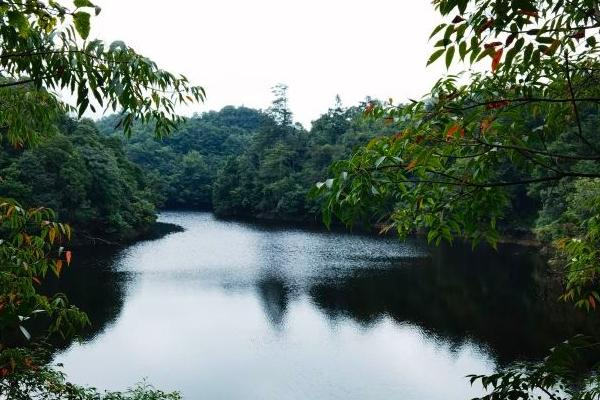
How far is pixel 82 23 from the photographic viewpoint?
1.71 metres

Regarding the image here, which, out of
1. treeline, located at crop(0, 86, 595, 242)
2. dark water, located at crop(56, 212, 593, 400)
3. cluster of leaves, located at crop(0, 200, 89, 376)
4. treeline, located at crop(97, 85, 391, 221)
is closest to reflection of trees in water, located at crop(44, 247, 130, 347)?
dark water, located at crop(56, 212, 593, 400)

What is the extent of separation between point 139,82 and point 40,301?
117 cm

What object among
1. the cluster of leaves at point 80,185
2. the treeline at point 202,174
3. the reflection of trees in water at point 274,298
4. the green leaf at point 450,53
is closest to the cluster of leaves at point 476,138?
the green leaf at point 450,53

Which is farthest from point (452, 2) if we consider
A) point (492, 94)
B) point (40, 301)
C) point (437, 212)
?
point (40, 301)

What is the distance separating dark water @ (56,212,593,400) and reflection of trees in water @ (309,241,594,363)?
55 millimetres

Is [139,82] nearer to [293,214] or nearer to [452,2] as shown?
[452,2]

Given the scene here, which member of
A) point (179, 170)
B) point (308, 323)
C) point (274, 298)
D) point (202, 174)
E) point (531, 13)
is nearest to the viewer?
point (531, 13)

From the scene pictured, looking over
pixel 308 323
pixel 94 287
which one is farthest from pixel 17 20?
pixel 94 287

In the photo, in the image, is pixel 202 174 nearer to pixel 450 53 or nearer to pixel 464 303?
pixel 464 303

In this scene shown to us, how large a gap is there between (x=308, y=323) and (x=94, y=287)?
26.6 feet

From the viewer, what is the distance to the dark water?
1133 centimetres

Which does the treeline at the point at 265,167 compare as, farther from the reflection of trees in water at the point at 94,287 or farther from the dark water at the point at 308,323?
the reflection of trees in water at the point at 94,287

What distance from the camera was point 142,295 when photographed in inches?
700

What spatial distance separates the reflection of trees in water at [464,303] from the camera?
44.7 feet
